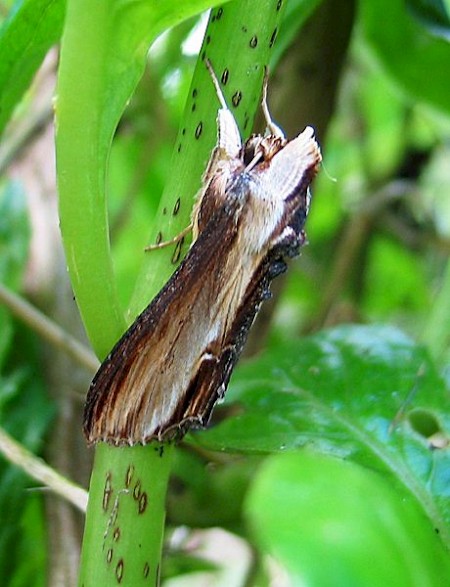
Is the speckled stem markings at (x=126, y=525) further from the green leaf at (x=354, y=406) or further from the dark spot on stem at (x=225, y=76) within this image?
the dark spot on stem at (x=225, y=76)

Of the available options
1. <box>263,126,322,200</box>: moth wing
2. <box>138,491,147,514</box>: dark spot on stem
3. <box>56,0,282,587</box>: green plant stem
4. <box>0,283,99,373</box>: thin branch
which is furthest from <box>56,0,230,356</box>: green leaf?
<box>0,283,99,373</box>: thin branch

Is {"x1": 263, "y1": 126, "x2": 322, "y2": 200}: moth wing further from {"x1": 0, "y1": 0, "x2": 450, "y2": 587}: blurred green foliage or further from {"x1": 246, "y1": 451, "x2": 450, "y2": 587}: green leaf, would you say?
{"x1": 246, "y1": 451, "x2": 450, "y2": 587}: green leaf

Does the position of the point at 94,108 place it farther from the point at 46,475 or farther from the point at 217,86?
the point at 46,475

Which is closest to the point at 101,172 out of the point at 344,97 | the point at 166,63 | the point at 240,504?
the point at 240,504

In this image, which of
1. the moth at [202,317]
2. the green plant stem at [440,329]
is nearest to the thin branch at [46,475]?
the moth at [202,317]

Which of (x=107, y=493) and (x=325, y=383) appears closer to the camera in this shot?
(x=107, y=493)

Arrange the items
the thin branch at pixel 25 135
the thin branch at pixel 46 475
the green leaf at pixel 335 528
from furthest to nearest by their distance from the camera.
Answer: the thin branch at pixel 25 135 < the thin branch at pixel 46 475 < the green leaf at pixel 335 528

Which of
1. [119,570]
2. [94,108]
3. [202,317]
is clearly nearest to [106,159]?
[94,108]
